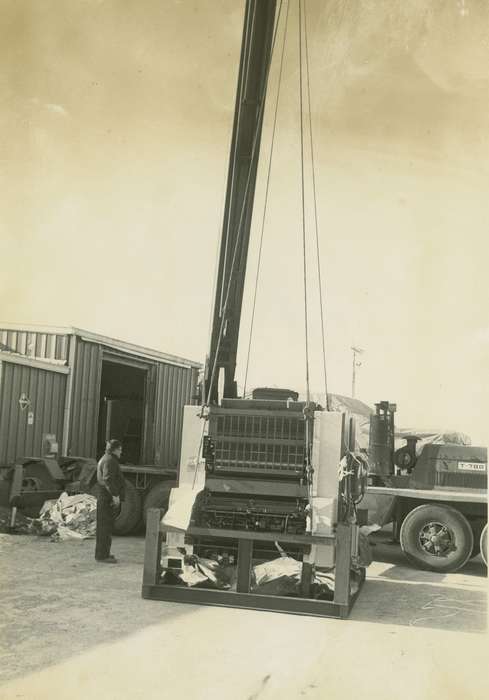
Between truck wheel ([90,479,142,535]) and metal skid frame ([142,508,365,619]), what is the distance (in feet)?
15.6

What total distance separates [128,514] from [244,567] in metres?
5.24

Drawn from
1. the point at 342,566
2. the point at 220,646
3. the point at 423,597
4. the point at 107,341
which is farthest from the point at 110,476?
the point at 107,341

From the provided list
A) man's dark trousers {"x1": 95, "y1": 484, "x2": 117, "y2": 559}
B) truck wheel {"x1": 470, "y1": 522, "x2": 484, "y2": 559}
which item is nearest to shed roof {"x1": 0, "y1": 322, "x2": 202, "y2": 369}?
man's dark trousers {"x1": 95, "y1": 484, "x2": 117, "y2": 559}

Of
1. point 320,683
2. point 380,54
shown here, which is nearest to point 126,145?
point 380,54

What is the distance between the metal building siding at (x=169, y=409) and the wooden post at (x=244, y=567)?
9577 mm

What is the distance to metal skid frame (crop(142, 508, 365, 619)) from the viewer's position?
22.1 feet

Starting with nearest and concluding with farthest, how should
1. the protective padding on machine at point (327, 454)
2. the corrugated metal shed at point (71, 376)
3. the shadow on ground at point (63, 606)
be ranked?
1. the shadow on ground at point (63, 606)
2. the protective padding on machine at point (327, 454)
3. the corrugated metal shed at point (71, 376)

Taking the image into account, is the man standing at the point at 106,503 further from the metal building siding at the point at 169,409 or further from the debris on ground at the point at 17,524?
the metal building siding at the point at 169,409

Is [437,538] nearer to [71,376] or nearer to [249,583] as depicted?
[249,583]

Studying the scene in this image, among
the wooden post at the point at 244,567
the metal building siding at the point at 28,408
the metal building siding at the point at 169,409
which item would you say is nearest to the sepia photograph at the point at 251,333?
the wooden post at the point at 244,567

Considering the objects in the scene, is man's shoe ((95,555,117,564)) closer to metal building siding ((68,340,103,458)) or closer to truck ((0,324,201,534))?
truck ((0,324,201,534))

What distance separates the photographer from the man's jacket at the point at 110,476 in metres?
9.18

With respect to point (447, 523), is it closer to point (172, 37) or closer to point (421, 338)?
point (421, 338)

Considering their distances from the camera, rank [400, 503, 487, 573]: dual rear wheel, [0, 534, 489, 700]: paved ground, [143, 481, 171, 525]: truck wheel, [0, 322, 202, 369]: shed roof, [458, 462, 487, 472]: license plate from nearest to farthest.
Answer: [0, 534, 489, 700]: paved ground, [400, 503, 487, 573]: dual rear wheel, [458, 462, 487, 472]: license plate, [143, 481, 171, 525]: truck wheel, [0, 322, 202, 369]: shed roof
